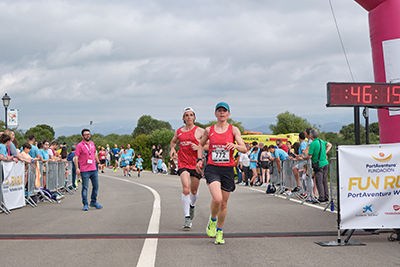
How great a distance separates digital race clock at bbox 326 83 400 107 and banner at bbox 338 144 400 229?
800 mm

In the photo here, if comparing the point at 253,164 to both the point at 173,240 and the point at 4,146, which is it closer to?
the point at 4,146

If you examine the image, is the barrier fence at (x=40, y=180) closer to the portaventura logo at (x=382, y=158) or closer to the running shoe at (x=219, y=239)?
the running shoe at (x=219, y=239)

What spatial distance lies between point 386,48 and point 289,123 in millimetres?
107126

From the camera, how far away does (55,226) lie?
8773 millimetres

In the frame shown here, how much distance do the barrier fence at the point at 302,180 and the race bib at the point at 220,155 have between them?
4.57 meters

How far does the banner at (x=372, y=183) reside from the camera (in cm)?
713

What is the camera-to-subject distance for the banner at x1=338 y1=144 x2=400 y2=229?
713 centimetres

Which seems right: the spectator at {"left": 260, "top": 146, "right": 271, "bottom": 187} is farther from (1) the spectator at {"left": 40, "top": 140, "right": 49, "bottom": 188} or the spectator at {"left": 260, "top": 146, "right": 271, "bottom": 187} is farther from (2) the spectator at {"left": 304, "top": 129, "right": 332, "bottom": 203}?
(1) the spectator at {"left": 40, "top": 140, "right": 49, "bottom": 188}

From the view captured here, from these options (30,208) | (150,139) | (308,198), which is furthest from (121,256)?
(150,139)

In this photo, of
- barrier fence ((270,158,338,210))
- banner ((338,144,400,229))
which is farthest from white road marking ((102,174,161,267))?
barrier fence ((270,158,338,210))

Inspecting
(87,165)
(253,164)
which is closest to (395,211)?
(87,165)

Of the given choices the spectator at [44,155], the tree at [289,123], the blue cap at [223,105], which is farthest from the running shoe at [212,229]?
the tree at [289,123]

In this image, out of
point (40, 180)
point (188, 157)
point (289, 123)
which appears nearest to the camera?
point (188, 157)

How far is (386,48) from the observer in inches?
405
